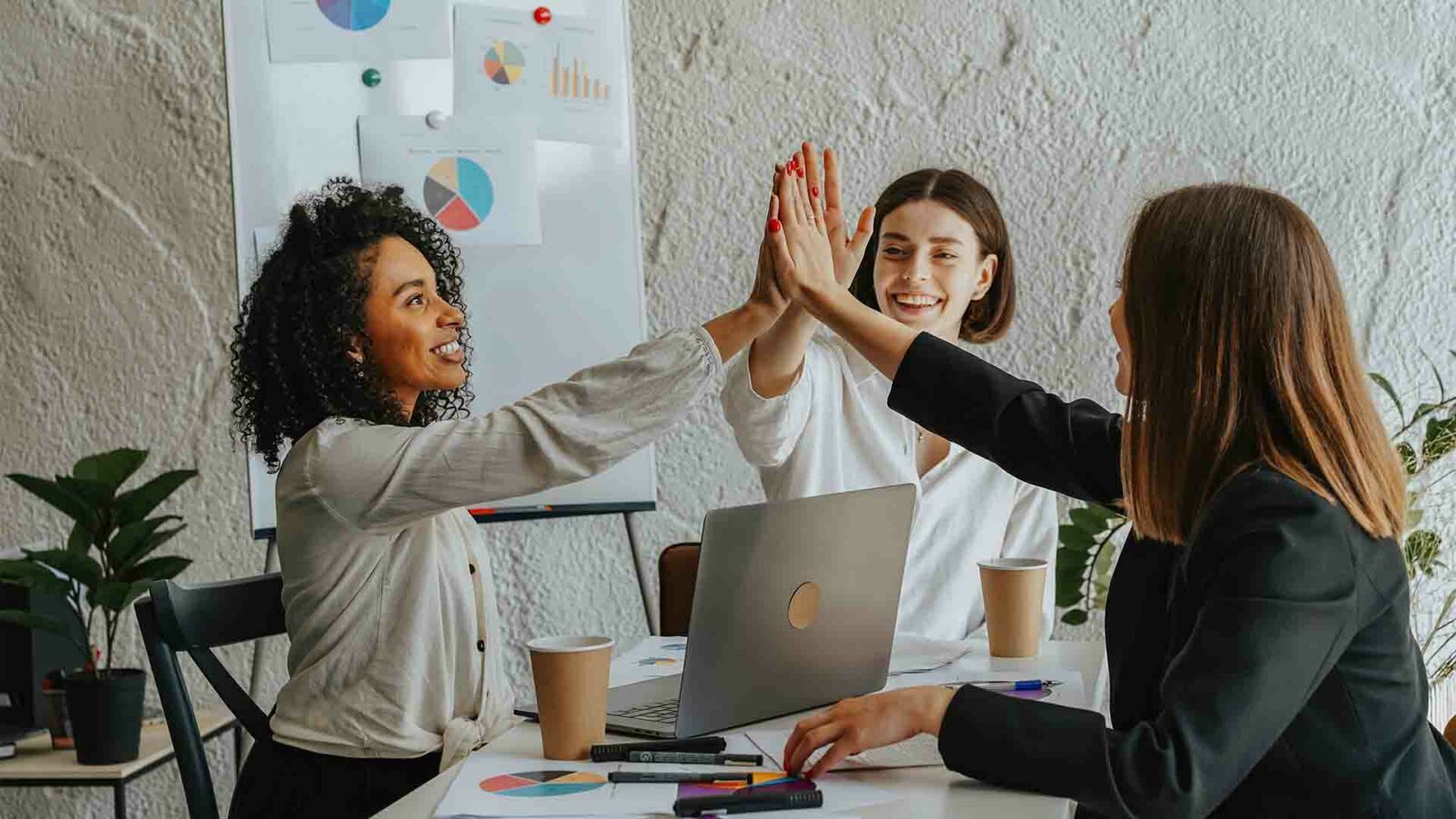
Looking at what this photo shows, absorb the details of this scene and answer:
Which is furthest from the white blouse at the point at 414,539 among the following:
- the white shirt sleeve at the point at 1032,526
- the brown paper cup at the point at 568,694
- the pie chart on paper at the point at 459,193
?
the pie chart on paper at the point at 459,193

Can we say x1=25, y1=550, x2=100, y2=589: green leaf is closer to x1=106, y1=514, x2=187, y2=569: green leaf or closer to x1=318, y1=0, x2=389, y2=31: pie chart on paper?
x1=106, y1=514, x2=187, y2=569: green leaf

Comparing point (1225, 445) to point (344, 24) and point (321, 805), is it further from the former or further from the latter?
point (344, 24)

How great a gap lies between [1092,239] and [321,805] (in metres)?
1.94

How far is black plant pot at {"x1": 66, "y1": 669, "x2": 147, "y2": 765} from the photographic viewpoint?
2.15 m

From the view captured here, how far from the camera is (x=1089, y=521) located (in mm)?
2402

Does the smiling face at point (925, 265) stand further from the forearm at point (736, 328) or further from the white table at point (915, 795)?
the white table at point (915, 795)

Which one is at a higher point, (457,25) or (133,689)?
(457,25)

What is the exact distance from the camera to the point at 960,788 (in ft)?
3.25

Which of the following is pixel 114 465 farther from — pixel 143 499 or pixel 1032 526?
pixel 1032 526

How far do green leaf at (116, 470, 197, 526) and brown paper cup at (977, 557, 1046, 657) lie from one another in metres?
1.41

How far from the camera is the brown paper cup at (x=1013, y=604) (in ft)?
4.68

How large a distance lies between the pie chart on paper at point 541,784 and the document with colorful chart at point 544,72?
160 cm

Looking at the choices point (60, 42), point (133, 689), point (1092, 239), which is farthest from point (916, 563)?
point (60, 42)

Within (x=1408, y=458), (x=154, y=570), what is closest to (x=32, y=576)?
(x=154, y=570)
